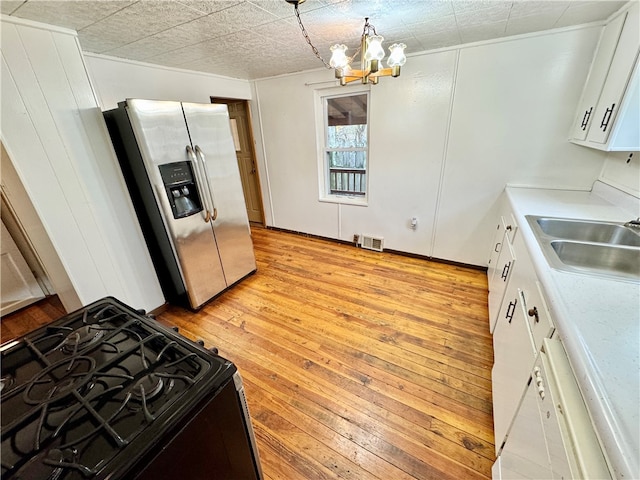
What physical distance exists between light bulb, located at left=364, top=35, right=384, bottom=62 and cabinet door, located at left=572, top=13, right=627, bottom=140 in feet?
5.28

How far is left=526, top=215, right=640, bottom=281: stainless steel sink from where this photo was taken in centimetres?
122

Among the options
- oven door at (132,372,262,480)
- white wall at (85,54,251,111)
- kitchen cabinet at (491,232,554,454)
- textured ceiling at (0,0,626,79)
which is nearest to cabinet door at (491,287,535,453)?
kitchen cabinet at (491,232,554,454)

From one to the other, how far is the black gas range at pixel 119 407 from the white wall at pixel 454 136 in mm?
2835

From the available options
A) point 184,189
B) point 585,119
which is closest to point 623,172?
point 585,119

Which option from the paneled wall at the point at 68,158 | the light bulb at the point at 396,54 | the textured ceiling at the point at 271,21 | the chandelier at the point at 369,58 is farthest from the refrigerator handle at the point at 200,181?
the light bulb at the point at 396,54

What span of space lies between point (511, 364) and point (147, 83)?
3.67 meters

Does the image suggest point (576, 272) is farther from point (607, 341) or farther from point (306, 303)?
point (306, 303)

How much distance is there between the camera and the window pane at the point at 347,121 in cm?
325

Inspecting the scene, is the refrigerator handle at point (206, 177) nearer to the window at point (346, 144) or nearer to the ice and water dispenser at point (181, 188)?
the ice and water dispenser at point (181, 188)

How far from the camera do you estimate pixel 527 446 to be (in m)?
0.90

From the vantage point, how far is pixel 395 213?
326 centimetres

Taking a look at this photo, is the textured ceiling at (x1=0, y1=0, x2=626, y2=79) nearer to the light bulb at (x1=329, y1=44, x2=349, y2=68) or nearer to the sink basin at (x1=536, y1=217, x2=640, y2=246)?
the light bulb at (x1=329, y1=44, x2=349, y2=68)

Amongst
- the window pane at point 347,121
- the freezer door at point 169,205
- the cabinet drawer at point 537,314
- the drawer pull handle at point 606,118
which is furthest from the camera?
the window pane at point 347,121

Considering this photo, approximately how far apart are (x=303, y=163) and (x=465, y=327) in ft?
9.26
